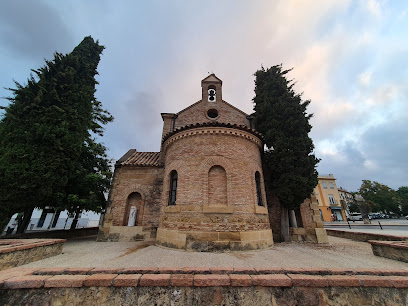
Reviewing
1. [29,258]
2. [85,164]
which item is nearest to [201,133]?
[29,258]

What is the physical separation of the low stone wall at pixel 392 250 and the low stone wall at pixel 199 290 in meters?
3.40

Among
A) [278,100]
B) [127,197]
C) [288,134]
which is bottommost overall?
[127,197]

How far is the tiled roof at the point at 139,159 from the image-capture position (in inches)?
467

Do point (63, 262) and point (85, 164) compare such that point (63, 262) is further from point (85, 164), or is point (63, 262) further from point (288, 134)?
point (288, 134)

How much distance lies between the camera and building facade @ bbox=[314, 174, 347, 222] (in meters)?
35.2

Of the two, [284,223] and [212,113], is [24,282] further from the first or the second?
[212,113]

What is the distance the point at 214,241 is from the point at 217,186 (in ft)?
8.12

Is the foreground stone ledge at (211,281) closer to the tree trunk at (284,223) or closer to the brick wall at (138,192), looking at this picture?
the brick wall at (138,192)

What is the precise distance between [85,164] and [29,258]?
767 centimetres

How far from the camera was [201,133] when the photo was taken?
9.16 m

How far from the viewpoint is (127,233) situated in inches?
410

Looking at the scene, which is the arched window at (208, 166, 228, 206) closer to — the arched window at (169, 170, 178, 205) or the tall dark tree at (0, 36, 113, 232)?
the arched window at (169, 170, 178, 205)

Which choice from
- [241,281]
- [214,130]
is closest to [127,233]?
[214,130]

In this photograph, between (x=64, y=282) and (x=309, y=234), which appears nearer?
(x=64, y=282)
